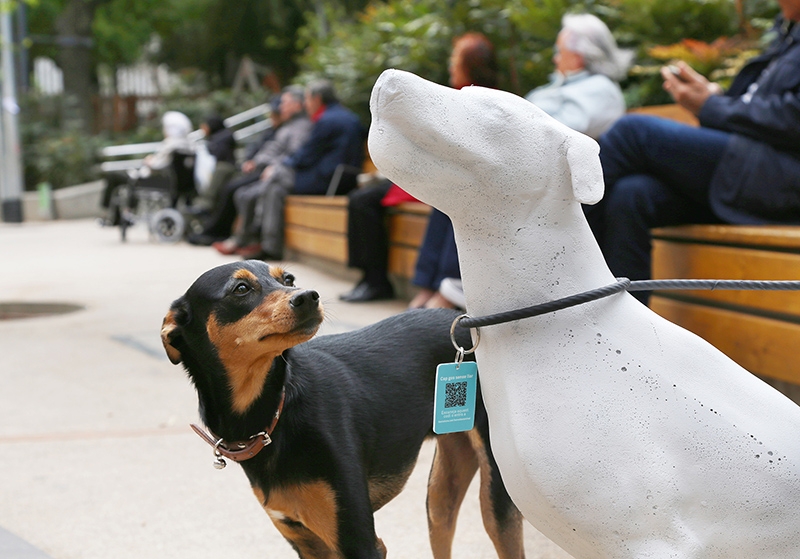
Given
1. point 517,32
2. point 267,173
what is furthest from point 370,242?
point 267,173

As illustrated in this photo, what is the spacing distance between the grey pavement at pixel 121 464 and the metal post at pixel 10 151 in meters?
10.2

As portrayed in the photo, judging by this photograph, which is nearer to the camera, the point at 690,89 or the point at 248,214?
the point at 690,89

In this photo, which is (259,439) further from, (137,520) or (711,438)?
(137,520)

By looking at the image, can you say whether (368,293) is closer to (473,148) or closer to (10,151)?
(473,148)

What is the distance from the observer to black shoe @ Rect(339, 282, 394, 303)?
779cm

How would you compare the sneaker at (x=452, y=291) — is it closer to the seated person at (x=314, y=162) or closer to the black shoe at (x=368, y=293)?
the black shoe at (x=368, y=293)

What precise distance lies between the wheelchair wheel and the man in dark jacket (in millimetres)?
9460

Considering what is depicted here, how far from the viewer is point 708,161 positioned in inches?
159

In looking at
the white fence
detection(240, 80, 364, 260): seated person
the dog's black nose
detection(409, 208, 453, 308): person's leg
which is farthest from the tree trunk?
the dog's black nose

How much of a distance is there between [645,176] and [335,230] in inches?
204

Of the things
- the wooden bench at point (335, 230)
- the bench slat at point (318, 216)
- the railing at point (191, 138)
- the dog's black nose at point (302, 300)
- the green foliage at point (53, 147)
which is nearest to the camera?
the dog's black nose at point (302, 300)

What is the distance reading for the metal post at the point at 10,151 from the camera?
16.5 meters

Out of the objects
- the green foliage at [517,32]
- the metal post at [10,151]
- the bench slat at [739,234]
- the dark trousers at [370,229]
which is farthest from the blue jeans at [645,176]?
the metal post at [10,151]

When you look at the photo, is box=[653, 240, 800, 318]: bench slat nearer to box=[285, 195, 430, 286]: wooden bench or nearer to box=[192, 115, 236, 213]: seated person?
box=[285, 195, 430, 286]: wooden bench
